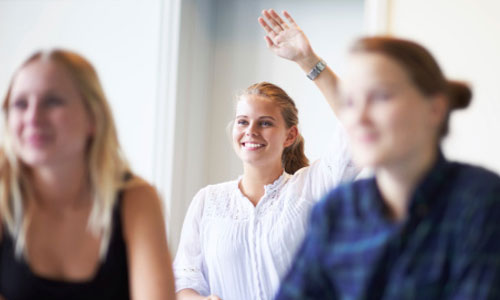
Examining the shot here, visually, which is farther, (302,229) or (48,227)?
(302,229)

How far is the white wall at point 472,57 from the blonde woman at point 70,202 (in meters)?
Result: 1.38

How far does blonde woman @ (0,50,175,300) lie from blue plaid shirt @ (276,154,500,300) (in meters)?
0.36

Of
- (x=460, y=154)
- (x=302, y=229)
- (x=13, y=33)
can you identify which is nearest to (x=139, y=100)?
(x=13, y=33)

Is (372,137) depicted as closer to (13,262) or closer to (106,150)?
(106,150)

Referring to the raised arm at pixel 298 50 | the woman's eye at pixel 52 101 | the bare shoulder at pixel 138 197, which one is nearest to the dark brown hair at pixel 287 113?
the raised arm at pixel 298 50

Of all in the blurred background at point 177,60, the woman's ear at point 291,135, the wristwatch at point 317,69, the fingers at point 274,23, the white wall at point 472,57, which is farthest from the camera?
the blurred background at point 177,60

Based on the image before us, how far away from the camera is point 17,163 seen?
44.2 inches

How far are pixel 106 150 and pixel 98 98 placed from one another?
0.37 feet

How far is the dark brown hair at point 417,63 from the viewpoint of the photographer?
903 millimetres

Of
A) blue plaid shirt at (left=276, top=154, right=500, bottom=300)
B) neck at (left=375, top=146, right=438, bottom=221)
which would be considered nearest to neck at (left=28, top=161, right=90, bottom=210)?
blue plaid shirt at (left=276, top=154, right=500, bottom=300)

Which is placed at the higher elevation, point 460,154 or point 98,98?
point 98,98

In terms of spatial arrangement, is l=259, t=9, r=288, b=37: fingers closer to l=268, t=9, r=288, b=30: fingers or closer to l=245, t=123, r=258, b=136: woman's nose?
l=268, t=9, r=288, b=30: fingers

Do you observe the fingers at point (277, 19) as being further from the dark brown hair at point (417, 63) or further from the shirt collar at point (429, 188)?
the shirt collar at point (429, 188)

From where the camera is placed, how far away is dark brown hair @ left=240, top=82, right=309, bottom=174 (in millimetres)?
1925
